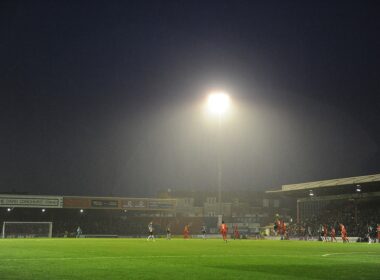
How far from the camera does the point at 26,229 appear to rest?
65.4 m

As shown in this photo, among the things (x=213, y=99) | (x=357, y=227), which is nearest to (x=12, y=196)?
(x=213, y=99)

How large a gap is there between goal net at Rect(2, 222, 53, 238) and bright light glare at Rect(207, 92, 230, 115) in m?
31.2

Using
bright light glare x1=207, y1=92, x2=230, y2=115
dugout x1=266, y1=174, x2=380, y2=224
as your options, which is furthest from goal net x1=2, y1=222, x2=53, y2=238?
dugout x1=266, y1=174, x2=380, y2=224

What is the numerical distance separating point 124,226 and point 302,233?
29662 mm

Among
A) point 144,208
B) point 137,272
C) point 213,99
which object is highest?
point 213,99

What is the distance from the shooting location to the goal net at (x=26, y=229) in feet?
209

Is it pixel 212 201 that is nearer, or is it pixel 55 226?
pixel 55 226

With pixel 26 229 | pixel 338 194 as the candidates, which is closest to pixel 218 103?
pixel 26 229

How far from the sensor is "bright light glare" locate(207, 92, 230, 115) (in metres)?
45.5

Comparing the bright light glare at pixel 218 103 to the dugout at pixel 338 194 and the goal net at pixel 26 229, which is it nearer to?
the dugout at pixel 338 194

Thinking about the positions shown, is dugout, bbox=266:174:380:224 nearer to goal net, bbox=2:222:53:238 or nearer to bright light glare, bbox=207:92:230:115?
bright light glare, bbox=207:92:230:115

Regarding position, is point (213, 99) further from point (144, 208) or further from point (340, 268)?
point (144, 208)

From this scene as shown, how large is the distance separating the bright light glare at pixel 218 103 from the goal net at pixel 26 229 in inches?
1229

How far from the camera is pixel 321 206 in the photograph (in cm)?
7800
